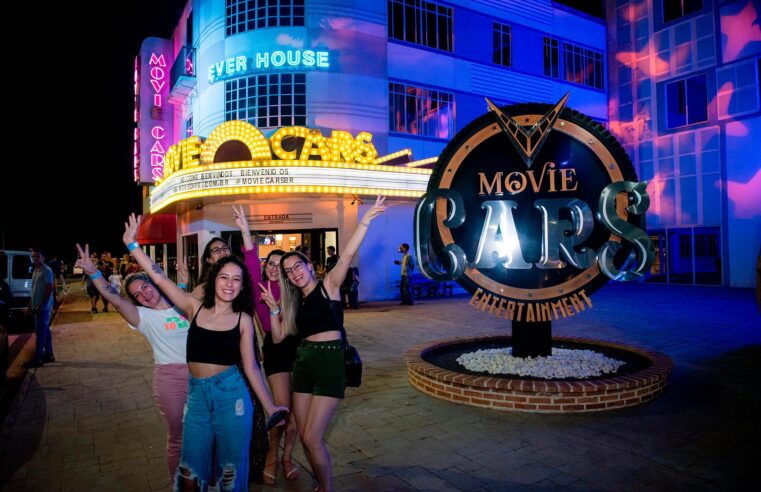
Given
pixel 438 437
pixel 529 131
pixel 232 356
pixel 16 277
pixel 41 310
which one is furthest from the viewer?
pixel 16 277

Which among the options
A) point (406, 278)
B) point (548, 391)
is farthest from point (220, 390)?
point (406, 278)

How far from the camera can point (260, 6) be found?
1627 centimetres

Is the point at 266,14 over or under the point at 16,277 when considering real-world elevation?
over

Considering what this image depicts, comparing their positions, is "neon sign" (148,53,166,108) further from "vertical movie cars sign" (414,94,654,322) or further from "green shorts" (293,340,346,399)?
"green shorts" (293,340,346,399)

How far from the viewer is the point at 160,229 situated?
2086 cm

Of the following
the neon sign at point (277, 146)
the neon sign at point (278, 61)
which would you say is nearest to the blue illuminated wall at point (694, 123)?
the neon sign at point (277, 146)

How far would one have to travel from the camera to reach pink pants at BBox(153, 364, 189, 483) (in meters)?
3.41

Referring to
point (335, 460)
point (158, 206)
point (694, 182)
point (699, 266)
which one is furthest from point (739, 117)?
point (158, 206)

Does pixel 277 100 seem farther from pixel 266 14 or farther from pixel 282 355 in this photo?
pixel 282 355

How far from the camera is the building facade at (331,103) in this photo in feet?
47.3

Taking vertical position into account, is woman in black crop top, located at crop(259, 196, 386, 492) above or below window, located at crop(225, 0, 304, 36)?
below

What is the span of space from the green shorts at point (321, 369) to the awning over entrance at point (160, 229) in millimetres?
19258

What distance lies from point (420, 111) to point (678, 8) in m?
11.9

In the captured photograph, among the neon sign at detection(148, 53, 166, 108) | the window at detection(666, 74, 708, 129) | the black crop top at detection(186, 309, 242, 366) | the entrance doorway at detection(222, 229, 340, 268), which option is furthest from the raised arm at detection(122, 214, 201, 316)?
the window at detection(666, 74, 708, 129)
